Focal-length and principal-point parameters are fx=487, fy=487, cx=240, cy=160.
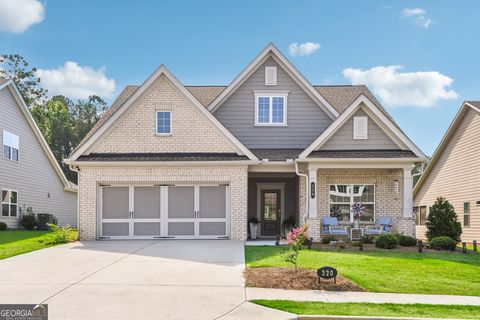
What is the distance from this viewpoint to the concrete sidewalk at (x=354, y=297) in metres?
9.08

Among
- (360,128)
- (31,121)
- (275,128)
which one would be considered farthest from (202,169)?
(31,121)

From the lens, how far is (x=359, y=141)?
19312 millimetres

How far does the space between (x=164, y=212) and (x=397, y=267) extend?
9.87m

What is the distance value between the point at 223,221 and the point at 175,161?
306 centimetres

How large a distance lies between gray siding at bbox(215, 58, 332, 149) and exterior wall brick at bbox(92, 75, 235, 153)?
2.57 meters

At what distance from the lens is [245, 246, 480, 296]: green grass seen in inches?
409

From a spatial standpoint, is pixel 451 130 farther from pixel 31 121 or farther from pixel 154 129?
pixel 31 121

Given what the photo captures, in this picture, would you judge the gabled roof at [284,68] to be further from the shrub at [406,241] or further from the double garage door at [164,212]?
the shrub at [406,241]

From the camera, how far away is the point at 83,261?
13.1 meters

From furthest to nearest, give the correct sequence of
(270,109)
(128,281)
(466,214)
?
(466,214)
(270,109)
(128,281)

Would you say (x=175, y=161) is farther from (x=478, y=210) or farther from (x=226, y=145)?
(x=478, y=210)

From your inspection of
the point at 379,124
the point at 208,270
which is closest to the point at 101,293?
the point at 208,270

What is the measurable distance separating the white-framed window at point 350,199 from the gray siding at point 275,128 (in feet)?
8.77

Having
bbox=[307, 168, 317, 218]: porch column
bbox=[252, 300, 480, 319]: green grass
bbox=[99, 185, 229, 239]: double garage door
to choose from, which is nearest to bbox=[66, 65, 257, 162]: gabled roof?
bbox=[99, 185, 229, 239]: double garage door
